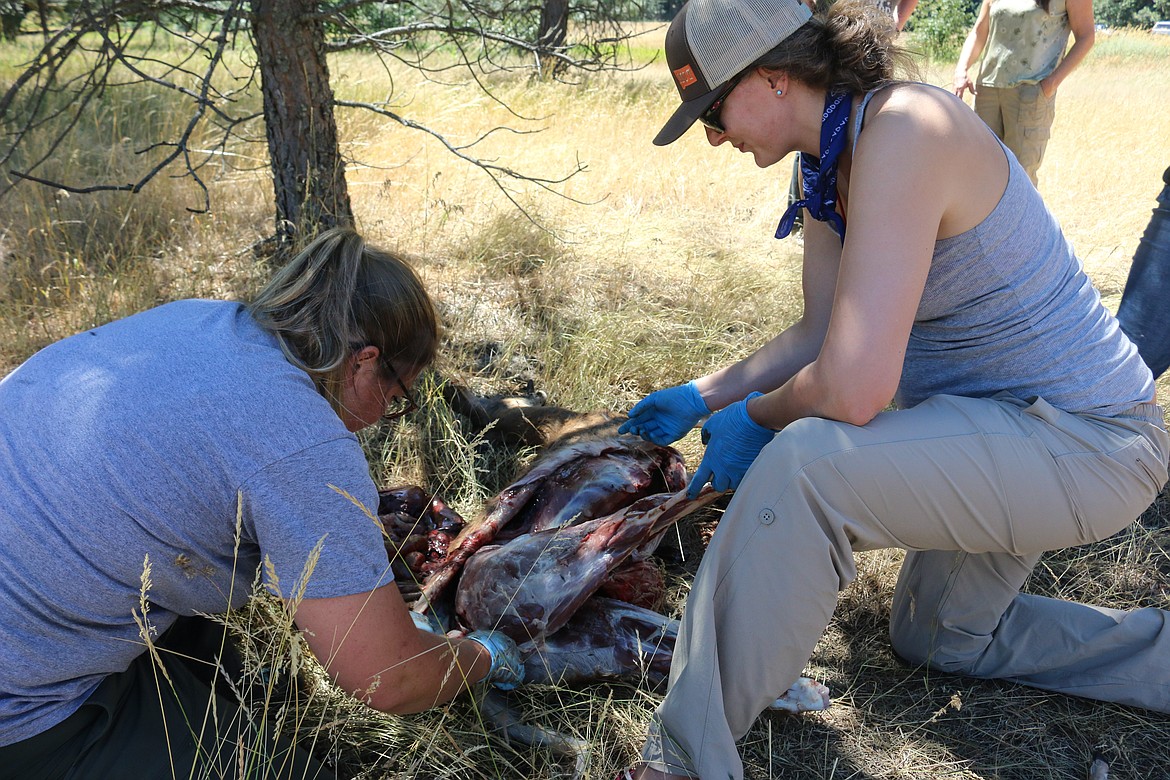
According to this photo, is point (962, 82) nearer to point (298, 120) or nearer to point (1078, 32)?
point (1078, 32)

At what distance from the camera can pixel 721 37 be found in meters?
2.10

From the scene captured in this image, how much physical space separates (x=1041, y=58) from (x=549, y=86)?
5192mm

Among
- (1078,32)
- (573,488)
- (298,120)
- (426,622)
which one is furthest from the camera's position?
(1078,32)

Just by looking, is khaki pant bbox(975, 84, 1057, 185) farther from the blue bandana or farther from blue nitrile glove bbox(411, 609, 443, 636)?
blue nitrile glove bbox(411, 609, 443, 636)

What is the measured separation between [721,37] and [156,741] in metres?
2.06

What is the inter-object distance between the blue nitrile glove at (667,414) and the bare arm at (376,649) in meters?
1.23

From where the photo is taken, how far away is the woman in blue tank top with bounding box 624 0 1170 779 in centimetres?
193

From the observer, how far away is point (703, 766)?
6.32ft

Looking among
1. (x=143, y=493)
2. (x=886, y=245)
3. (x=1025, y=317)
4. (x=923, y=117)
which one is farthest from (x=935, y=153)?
(x=143, y=493)

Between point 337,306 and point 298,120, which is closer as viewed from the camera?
point 337,306

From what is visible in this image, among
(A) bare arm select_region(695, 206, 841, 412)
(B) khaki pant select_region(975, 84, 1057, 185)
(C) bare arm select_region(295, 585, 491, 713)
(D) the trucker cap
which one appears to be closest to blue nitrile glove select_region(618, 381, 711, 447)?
(A) bare arm select_region(695, 206, 841, 412)

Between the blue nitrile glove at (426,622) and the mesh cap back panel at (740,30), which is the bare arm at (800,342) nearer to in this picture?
the mesh cap back panel at (740,30)

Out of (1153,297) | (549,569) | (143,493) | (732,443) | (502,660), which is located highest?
(143,493)

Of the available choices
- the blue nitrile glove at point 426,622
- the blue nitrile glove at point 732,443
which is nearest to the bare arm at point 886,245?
the blue nitrile glove at point 732,443
